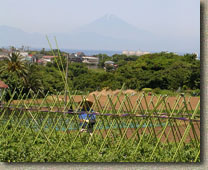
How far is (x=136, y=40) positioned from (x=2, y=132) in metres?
2.35

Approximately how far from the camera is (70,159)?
4.76 metres

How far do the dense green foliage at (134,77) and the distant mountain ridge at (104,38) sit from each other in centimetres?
142

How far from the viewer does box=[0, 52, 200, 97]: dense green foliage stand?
7.27m

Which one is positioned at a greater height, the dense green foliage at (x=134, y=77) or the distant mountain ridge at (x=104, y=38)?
the distant mountain ridge at (x=104, y=38)

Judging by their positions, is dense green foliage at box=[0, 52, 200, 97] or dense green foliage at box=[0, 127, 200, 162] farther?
dense green foliage at box=[0, 52, 200, 97]

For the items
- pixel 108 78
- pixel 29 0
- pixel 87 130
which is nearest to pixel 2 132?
pixel 87 130

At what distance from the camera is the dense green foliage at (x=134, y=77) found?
7265 mm

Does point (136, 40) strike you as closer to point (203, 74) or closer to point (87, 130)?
point (203, 74)

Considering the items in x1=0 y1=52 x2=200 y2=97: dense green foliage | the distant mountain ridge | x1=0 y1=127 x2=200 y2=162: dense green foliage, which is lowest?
x1=0 y1=127 x2=200 y2=162: dense green foliage

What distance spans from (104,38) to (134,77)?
7176 mm

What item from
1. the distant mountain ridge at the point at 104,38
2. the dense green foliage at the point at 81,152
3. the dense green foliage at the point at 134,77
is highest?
the distant mountain ridge at the point at 104,38

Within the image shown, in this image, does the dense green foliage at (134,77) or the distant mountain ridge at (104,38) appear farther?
the dense green foliage at (134,77)

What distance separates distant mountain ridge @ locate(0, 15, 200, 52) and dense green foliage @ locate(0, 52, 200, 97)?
1.42 m

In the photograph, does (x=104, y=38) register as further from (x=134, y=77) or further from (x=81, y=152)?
(x=134, y=77)
